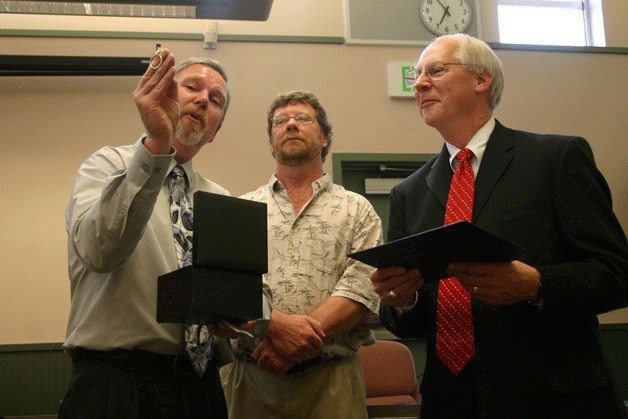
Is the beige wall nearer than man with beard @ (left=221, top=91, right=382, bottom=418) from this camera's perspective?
No

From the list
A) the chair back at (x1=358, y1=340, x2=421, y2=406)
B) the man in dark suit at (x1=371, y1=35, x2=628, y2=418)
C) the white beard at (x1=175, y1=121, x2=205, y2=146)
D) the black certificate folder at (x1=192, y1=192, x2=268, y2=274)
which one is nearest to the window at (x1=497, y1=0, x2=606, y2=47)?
the chair back at (x1=358, y1=340, x2=421, y2=406)

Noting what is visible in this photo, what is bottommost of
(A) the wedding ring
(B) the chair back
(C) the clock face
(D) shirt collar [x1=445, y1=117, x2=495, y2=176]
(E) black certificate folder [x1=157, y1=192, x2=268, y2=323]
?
(B) the chair back

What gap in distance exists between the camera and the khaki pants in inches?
91.7

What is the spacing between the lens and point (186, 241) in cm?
199

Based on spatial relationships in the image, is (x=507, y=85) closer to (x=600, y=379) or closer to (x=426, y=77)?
(x=426, y=77)

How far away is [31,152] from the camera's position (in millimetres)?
5355

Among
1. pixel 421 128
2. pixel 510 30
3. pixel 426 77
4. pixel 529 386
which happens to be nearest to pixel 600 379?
pixel 529 386

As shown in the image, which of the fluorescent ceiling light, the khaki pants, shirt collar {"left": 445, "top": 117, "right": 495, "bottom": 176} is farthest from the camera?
the fluorescent ceiling light

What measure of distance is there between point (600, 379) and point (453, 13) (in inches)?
186

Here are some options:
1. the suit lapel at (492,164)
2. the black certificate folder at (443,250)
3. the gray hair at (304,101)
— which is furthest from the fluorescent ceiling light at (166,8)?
the black certificate folder at (443,250)

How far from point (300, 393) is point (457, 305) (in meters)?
0.62

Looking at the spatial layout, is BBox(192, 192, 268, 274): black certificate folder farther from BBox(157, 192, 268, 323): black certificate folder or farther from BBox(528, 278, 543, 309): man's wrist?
BBox(528, 278, 543, 309): man's wrist

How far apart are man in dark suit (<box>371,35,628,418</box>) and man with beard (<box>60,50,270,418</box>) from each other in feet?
1.85

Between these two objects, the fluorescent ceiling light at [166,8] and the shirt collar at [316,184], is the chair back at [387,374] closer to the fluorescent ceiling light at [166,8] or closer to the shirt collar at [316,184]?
the shirt collar at [316,184]
